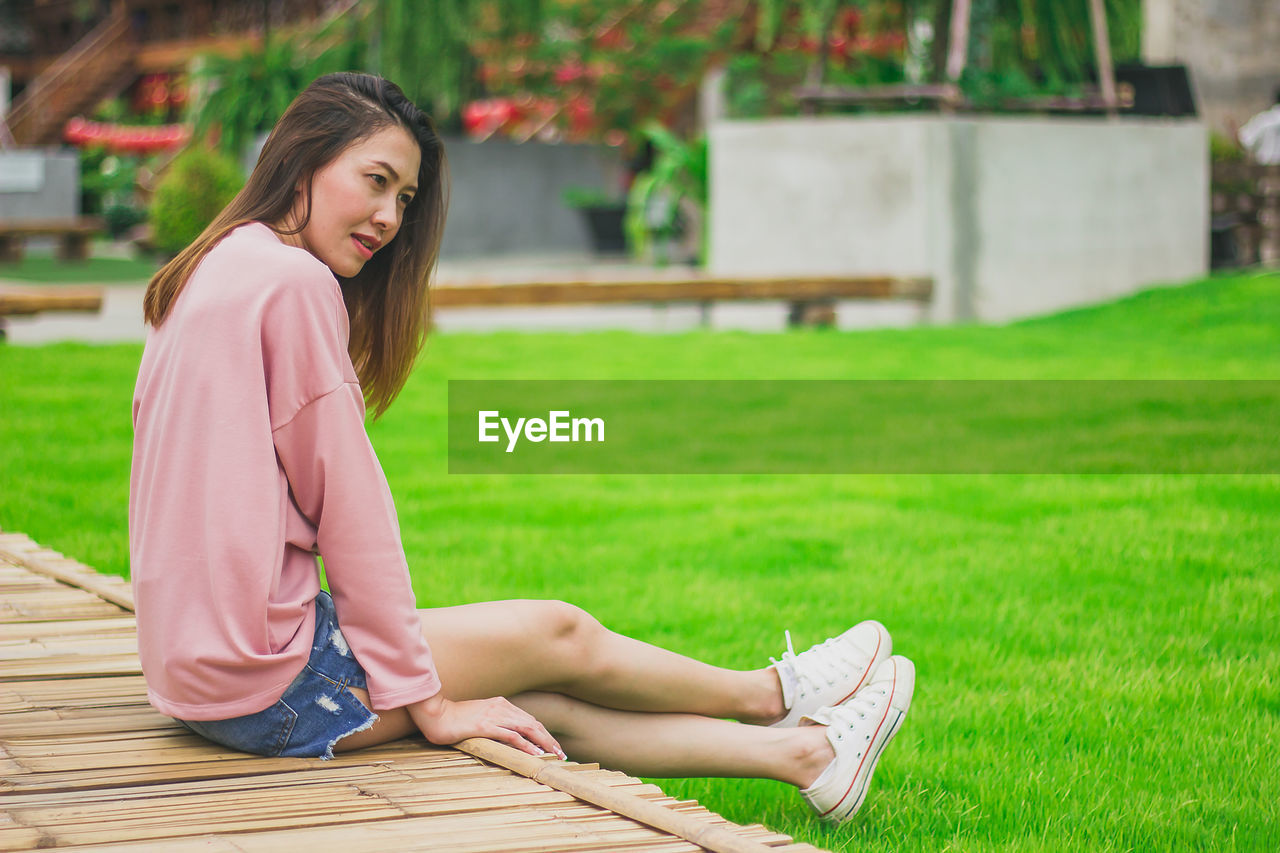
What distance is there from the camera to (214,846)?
92.8 inches

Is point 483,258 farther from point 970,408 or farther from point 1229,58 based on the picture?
point 970,408

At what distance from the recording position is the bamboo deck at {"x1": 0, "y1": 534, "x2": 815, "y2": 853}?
241cm

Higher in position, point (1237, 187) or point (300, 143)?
point (300, 143)

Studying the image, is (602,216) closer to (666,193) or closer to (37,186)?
(666,193)

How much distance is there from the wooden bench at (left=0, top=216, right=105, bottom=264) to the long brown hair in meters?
17.6

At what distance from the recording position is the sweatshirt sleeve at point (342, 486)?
2.70 meters

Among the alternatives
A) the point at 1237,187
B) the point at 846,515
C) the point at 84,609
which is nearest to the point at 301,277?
the point at 84,609

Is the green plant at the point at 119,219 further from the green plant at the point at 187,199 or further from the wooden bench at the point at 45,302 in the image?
the wooden bench at the point at 45,302

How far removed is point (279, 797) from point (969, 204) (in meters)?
11.4

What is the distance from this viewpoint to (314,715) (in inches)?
111

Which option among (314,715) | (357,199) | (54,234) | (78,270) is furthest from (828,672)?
(54,234)

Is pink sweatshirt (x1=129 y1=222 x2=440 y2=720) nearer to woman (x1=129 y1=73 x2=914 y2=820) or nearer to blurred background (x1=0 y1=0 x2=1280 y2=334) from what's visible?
woman (x1=129 y1=73 x2=914 y2=820)

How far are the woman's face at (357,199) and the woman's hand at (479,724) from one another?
0.82m

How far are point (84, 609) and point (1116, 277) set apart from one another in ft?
37.9
